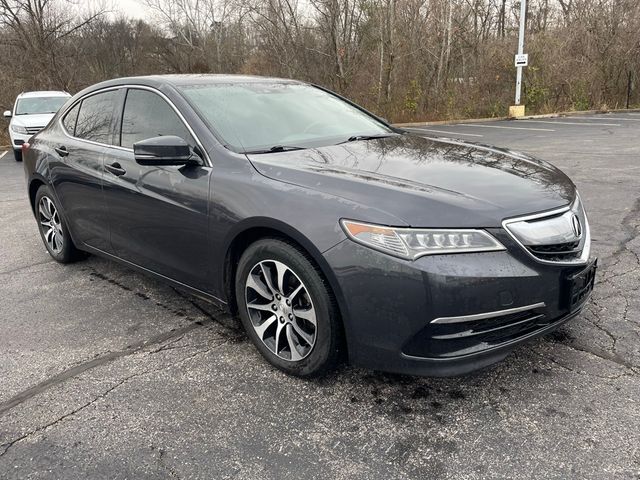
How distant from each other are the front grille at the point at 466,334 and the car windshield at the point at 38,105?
1401 cm

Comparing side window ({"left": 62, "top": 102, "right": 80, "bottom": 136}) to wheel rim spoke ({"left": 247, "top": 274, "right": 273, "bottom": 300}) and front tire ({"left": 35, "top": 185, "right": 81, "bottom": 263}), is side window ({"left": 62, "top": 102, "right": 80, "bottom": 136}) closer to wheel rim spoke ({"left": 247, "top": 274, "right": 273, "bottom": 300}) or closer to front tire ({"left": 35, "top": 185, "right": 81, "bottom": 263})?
front tire ({"left": 35, "top": 185, "right": 81, "bottom": 263})

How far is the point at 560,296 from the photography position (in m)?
2.49

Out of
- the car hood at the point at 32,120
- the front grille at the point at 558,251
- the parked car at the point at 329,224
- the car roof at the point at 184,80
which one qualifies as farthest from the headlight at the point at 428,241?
the car hood at the point at 32,120

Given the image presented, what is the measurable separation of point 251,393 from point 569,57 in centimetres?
2146

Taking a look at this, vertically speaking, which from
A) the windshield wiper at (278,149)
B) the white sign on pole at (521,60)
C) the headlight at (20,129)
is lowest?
the windshield wiper at (278,149)

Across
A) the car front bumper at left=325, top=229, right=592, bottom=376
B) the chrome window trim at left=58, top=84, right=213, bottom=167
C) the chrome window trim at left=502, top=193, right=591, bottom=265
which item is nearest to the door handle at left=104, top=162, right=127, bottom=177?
the chrome window trim at left=58, top=84, right=213, bottom=167

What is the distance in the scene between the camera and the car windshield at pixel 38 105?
45.6 ft

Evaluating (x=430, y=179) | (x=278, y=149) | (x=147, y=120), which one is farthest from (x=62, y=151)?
(x=430, y=179)

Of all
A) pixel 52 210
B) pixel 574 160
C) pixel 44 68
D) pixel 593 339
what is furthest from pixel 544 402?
pixel 44 68

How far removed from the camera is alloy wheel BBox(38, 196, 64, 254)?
15.8 ft

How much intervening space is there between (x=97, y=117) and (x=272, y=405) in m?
2.77

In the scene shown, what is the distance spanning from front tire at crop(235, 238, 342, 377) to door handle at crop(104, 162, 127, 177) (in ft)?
4.20

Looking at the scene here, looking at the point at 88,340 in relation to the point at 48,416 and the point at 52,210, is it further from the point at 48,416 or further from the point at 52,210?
the point at 52,210

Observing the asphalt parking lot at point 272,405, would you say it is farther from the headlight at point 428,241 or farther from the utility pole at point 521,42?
the utility pole at point 521,42
